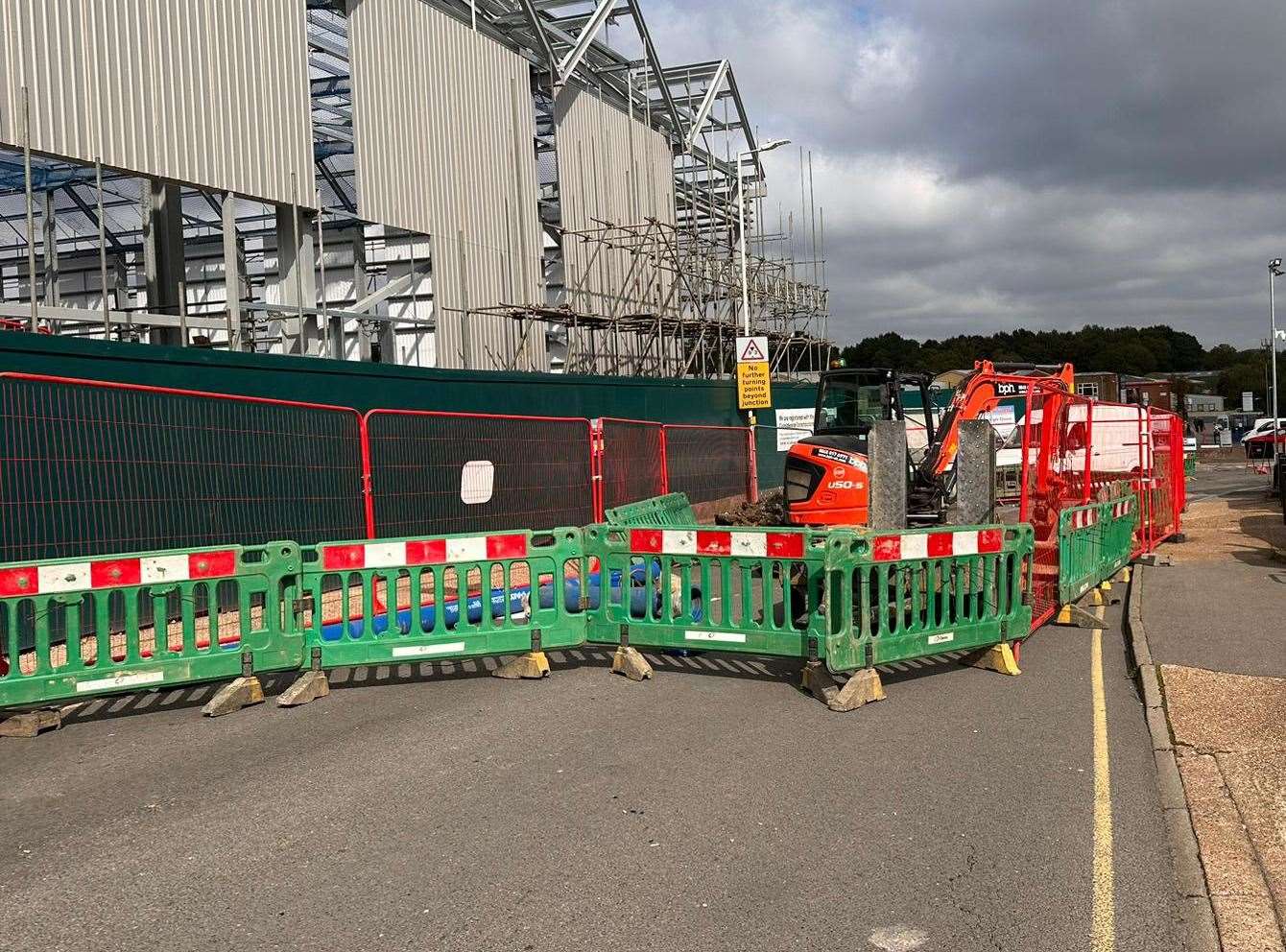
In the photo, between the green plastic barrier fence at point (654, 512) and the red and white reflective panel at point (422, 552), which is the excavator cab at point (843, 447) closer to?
the green plastic barrier fence at point (654, 512)

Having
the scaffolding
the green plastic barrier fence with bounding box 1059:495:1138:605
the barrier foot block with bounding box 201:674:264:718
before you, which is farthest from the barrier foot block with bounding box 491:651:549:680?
the scaffolding

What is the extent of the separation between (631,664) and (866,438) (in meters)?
7.69

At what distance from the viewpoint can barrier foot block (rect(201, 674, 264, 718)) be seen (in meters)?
7.54

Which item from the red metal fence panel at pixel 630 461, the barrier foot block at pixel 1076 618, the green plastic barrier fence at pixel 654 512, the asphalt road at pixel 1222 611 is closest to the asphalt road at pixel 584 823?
the asphalt road at pixel 1222 611

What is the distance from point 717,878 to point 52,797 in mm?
3700

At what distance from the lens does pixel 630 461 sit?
58.7 ft

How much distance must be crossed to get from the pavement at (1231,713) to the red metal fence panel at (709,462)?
8384 mm

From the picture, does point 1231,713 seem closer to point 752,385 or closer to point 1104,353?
point 752,385

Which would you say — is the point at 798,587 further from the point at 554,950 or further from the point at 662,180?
the point at 662,180

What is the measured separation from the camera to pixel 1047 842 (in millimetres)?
5012

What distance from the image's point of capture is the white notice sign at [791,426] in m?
26.8

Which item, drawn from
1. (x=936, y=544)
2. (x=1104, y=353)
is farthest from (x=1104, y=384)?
(x=1104, y=353)

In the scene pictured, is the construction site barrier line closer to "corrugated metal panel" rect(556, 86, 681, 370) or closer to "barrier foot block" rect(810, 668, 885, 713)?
"barrier foot block" rect(810, 668, 885, 713)

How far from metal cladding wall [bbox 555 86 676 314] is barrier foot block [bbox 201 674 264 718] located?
1750 cm
